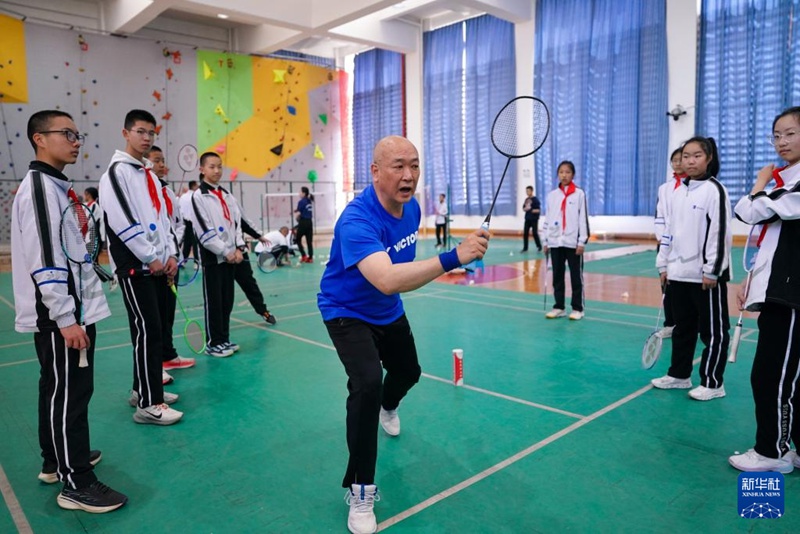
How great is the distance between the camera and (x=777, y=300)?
314cm

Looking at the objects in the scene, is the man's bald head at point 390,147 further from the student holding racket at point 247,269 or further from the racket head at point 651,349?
the student holding racket at point 247,269

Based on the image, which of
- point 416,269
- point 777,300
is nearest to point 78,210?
point 416,269

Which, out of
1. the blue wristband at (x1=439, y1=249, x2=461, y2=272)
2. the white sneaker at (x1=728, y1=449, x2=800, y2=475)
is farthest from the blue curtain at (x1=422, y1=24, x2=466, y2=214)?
the blue wristband at (x1=439, y1=249, x2=461, y2=272)

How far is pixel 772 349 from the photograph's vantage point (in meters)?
3.24

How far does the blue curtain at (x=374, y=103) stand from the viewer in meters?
24.9

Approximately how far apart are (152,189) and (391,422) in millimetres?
2463

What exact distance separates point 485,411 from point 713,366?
6.25 ft

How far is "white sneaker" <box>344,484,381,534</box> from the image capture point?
277 centimetres

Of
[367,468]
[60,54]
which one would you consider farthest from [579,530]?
Answer: [60,54]

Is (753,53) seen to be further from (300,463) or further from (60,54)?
(60,54)

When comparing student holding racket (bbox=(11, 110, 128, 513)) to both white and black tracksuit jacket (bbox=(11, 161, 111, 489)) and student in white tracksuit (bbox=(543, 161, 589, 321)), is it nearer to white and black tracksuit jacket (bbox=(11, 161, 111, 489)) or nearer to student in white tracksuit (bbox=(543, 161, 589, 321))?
white and black tracksuit jacket (bbox=(11, 161, 111, 489))

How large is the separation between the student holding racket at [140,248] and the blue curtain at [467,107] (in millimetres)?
17429

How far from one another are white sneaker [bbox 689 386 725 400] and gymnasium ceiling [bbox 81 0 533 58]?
1437 centimetres

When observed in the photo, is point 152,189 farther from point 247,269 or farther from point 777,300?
point 777,300
